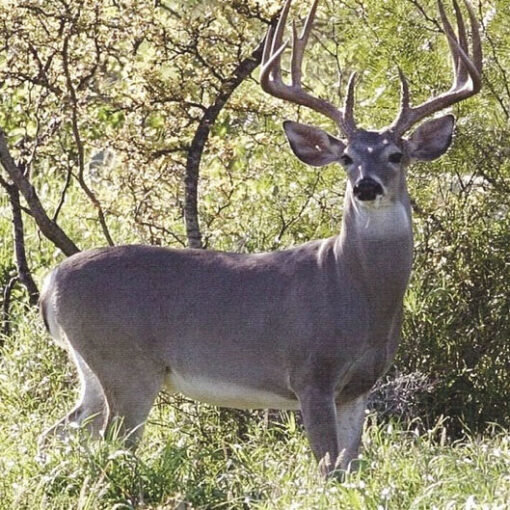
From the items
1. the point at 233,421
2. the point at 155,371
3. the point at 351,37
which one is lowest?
the point at 233,421

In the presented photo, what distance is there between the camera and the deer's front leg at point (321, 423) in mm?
6730

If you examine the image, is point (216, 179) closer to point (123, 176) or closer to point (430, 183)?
point (123, 176)

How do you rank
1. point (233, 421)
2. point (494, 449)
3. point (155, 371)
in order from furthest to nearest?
point (233, 421) → point (155, 371) → point (494, 449)

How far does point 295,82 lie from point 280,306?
43.1 inches

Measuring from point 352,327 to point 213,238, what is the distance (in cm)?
217

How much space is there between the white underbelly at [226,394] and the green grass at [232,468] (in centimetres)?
22

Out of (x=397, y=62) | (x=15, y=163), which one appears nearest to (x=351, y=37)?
(x=397, y=62)

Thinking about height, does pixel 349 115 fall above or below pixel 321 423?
above

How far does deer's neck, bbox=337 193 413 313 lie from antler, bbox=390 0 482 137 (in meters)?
0.38

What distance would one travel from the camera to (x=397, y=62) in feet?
27.5

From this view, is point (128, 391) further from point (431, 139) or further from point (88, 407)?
point (431, 139)

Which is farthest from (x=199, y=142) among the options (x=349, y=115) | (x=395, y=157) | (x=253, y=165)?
(x=395, y=157)

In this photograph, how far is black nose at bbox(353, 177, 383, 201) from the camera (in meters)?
6.62

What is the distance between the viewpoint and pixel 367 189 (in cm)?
662
